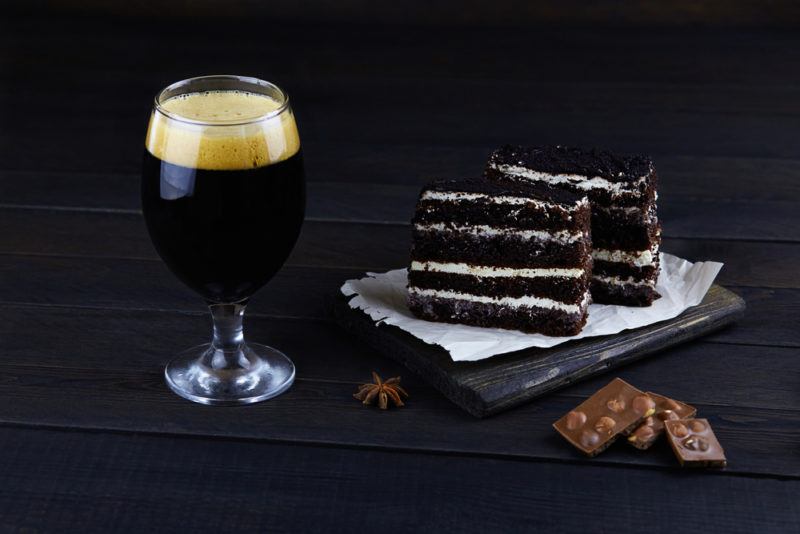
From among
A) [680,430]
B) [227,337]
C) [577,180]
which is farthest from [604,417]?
[227,337]

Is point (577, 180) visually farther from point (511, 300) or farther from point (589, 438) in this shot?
point (589, 438)

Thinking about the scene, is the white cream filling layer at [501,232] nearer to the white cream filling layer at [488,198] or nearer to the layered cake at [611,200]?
the white cream filling layer at [488,198]

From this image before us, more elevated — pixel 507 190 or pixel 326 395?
pixel 507 190

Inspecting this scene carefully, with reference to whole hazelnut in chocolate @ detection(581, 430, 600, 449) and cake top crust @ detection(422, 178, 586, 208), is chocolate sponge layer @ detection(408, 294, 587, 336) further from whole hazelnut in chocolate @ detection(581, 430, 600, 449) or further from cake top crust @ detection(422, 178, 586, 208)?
whole hazelnut in chocolate @ detection(581, 430, 600, 449)

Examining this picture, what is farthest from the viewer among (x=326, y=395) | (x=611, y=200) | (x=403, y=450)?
(x=611, y=200)

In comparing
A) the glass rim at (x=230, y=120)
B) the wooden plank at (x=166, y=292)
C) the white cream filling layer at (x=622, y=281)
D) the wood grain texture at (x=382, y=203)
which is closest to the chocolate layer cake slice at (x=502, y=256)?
the white cream filling layer at (x=622, y=281)

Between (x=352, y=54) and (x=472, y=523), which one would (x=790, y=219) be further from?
(x=352, y=54)
